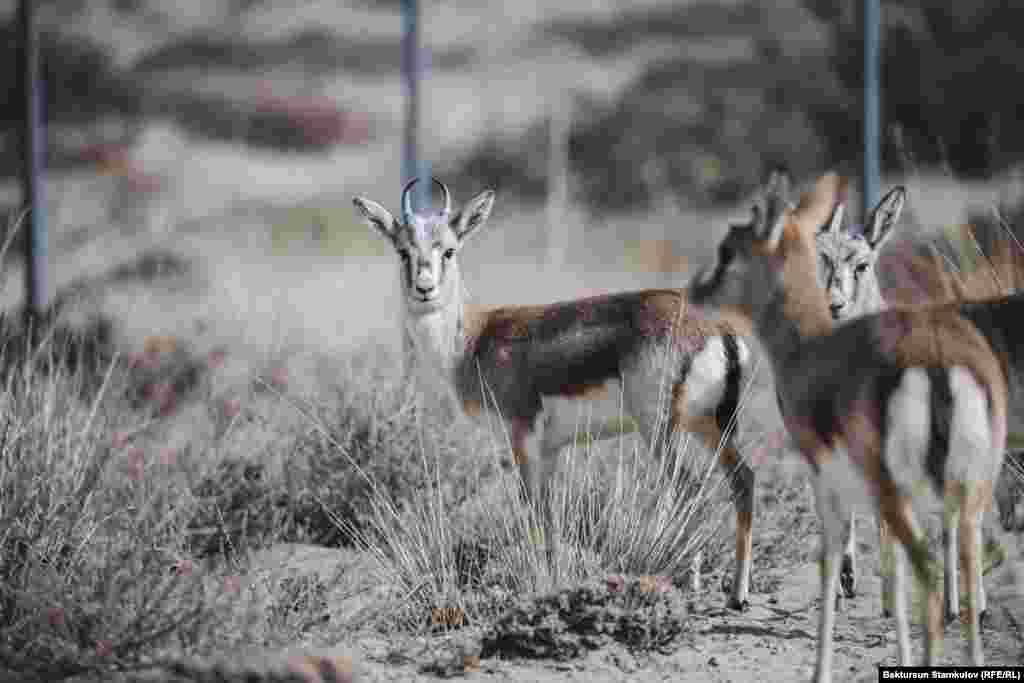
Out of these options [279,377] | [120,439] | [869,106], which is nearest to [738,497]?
[120,439]

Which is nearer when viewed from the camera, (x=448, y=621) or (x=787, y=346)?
(x=787, y=346)

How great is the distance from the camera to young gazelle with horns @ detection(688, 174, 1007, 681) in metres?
3.51

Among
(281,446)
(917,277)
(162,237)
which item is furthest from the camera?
(162,237)

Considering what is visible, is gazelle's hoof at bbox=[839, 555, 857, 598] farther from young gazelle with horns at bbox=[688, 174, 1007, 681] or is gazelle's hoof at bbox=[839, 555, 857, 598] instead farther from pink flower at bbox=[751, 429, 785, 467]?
young gazelle with horns at bbox=[688, 174, 1007, 681]

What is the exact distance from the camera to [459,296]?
20.9ft

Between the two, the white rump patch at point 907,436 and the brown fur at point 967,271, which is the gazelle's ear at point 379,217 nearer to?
the brown fur at point 967,271

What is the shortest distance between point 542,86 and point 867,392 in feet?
81.0

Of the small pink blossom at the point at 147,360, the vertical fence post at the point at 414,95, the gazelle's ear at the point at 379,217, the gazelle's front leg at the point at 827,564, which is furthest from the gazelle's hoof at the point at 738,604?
the vertical fence post at the point at 414,95

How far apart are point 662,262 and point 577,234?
3.26m

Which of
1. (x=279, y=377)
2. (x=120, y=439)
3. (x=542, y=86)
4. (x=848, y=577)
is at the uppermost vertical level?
(x=542, y=86)

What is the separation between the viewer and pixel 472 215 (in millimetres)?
6348

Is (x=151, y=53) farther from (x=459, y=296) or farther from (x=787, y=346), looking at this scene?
(x=787, y=346)

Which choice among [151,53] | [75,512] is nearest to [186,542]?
[75,512]

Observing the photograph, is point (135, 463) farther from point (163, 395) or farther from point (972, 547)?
point (972, 547)
